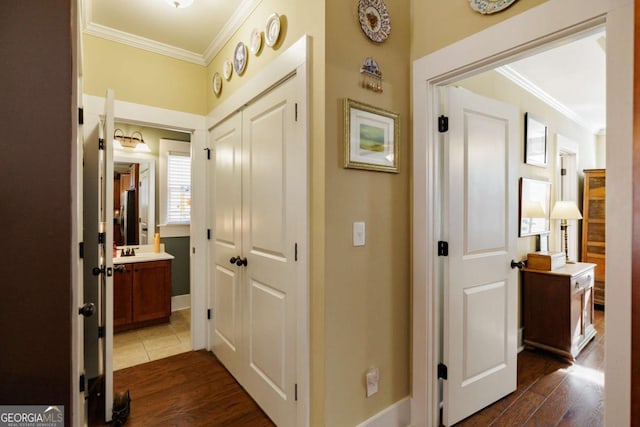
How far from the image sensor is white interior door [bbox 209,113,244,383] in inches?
88.7

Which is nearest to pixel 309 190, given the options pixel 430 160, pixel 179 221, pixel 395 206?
pixel 395 206

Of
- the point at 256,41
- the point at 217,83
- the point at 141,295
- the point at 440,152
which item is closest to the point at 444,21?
the point at 440,152

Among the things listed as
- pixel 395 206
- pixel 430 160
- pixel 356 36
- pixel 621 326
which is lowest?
pixel 621 326

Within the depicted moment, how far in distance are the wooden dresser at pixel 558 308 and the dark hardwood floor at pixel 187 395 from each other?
2.49 meters

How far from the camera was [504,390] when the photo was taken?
6.86 feet

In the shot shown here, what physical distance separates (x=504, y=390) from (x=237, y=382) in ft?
6.23

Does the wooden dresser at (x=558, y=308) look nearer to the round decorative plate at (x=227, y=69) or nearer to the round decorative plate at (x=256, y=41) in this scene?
the round decorative plate at (x=256, y=41)

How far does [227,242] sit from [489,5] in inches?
86.8

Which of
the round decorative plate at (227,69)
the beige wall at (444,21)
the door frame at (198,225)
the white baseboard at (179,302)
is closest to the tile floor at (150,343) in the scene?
the door frame at (198,225)

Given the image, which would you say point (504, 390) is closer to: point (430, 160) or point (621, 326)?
point (621, 326)

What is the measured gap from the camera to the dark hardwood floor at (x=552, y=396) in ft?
6.20

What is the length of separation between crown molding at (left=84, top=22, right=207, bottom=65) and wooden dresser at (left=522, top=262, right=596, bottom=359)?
3683 mm

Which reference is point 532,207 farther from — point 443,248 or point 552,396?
point 443,248
